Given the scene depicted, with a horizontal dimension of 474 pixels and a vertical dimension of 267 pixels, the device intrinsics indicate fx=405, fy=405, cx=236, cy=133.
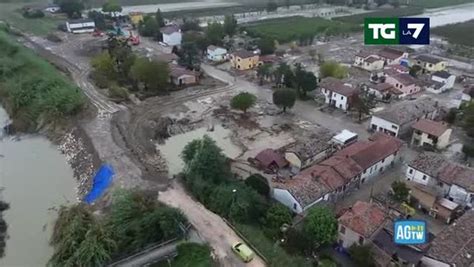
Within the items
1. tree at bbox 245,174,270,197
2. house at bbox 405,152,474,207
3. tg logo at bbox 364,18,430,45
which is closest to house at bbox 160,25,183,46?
tree at bbox 245,174,270,197

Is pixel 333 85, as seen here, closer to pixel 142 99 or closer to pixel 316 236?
pixel 142 99

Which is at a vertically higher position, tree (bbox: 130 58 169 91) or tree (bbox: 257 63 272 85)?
tree (bbox: 130 58 169 91)

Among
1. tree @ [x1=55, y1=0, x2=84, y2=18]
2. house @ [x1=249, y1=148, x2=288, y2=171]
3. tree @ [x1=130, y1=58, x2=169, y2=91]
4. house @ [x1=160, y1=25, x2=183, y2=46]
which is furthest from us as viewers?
tree @ [x1=55, y1=0, x2=84, y2=18]

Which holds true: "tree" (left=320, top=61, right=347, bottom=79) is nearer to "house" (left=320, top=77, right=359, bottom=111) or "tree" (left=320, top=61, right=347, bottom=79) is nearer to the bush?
"house" (left=320, top=77, right=359, bottom=111)

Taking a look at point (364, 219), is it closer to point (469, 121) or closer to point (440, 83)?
point (469, 121)

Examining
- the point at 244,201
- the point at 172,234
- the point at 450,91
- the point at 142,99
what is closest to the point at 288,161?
the point at 244,201

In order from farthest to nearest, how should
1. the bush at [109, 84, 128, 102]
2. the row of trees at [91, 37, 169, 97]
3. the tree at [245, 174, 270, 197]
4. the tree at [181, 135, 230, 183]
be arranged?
the row of trees at [91, 37, 169, 97]
the bush at [109, 84, 128, 102]
the tree at [181, 135, 230, 183]
the tree at [245, 174, 270, 197]

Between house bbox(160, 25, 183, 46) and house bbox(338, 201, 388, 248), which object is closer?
house bbox(338, 201, 388, 248)
